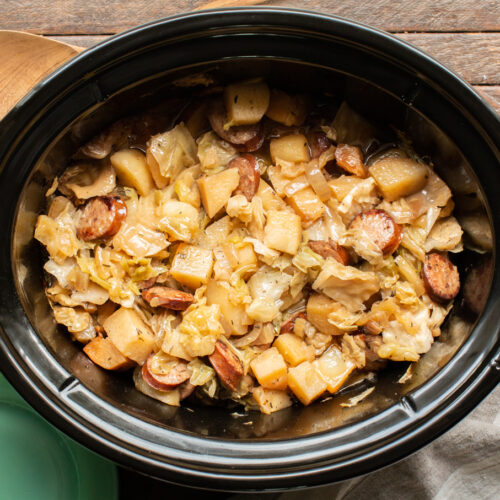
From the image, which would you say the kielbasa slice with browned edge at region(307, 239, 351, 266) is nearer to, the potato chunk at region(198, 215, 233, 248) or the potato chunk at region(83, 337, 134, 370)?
the potato chunk at region(198, 215, 233, 248)

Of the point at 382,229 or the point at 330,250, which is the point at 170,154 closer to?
the point at 330,250

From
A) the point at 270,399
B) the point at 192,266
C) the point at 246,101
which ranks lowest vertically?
the point at 270,399

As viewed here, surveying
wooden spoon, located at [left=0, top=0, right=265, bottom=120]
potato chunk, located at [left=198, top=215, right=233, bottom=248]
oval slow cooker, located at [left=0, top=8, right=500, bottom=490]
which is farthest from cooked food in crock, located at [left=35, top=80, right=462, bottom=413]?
wooden spoon, located at [left=0, top=0, right=265, bottom=120]

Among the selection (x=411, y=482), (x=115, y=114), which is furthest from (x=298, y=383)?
(x=115, y=114)

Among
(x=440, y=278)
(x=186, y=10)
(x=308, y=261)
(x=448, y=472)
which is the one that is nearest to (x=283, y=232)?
(x=308, y=261)

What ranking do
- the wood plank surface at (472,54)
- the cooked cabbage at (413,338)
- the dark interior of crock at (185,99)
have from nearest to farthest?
1. the dark interior of crock at (185,99)
2. the cooked cabbage at (413,338)
3. the wood plank surface at (472,54)

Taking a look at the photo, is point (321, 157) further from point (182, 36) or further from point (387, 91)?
point (182, 36)

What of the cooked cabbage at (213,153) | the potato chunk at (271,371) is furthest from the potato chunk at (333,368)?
the cooked cabbage at (213,153)

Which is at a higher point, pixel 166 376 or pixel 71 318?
pixel 71 318

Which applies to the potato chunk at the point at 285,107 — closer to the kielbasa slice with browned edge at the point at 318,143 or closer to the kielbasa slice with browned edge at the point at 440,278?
the kielbasa slice with browned edge at the point at 318,143
